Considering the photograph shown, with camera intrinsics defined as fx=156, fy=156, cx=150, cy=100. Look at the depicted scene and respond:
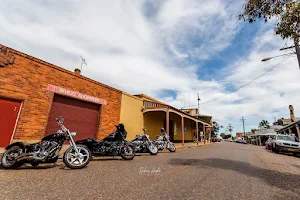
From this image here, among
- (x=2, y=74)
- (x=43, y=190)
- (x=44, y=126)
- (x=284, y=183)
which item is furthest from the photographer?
(x=44, y=126)

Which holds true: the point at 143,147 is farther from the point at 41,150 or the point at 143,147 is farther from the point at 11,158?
the point at 11,158

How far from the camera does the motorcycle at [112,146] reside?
5.98 metres

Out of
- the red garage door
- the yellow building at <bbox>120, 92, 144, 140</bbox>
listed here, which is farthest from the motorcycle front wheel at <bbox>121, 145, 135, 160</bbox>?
the yellow building at <bbox>120, 92, 144, 140</bbox>

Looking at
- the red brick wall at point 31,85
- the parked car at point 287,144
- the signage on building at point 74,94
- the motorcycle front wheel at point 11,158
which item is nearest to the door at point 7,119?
the red brick wall at point 31,85

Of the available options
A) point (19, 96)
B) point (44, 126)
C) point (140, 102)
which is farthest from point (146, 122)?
point (19, 96)

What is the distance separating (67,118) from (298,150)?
15.5m

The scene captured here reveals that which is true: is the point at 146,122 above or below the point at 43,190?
above

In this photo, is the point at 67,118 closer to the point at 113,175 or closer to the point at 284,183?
the point at 113,175

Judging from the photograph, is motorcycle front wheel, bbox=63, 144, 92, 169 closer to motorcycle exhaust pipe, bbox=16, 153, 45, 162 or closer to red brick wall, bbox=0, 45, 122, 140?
motorcycle exhaust pipe, bbox=16, 153, 45, 162

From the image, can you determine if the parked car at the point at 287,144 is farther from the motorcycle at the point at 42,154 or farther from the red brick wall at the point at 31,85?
the red brick wall at the point at 31,85

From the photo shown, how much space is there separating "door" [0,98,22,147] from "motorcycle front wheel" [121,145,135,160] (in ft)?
15.5

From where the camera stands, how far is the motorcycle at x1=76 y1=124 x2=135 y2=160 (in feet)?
19.6

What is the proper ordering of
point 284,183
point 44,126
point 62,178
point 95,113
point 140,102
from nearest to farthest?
point 62,178
point 284,183
point 44,126
point 95,113
point 140,102

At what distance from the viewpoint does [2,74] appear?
6.50 meters
